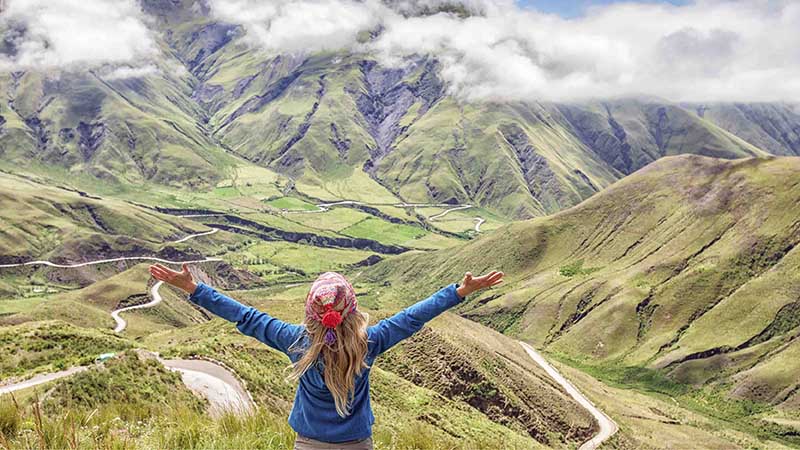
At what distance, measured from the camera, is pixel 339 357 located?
26.1 ft

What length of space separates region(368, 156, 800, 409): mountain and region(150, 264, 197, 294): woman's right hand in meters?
137

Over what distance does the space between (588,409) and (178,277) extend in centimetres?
7658

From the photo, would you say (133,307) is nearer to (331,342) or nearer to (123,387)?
(123,387)

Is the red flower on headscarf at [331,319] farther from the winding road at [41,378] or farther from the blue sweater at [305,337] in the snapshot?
the winding road at [41,378]

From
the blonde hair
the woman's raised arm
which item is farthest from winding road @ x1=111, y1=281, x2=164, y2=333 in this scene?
the blonde hair

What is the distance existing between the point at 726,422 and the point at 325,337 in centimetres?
12719

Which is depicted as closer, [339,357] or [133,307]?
[339,357]

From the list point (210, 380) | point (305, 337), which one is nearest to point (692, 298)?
point (210, 380)

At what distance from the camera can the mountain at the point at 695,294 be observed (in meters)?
133

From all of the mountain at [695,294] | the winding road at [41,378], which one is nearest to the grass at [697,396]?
the mountain at [695,294]

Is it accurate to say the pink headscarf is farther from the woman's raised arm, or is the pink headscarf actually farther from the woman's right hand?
the woman's right hand

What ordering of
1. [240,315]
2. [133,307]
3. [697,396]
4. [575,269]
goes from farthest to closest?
[575,269] < [133,307] < [697,396] < [240,315]

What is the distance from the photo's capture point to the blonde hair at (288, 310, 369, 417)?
311 inches

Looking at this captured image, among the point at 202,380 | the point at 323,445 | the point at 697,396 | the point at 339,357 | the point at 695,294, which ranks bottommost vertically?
the point at 697,396
